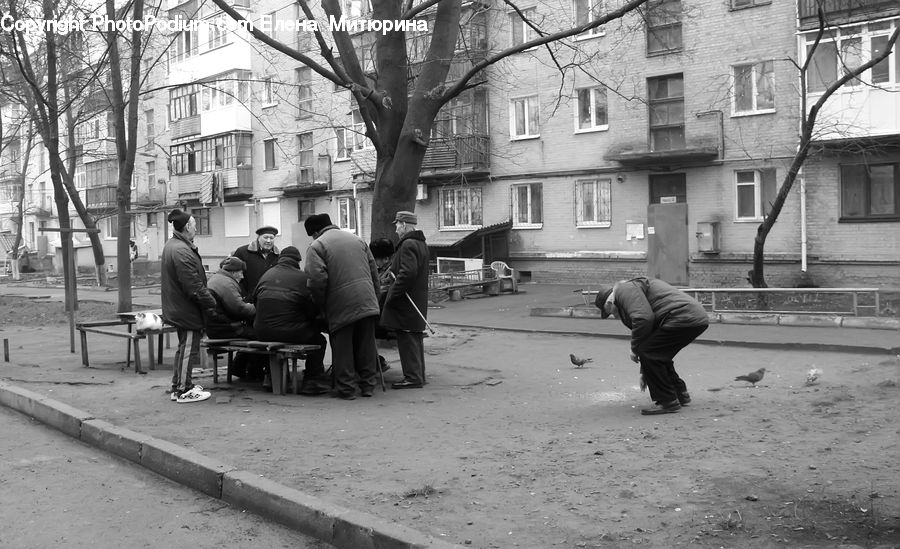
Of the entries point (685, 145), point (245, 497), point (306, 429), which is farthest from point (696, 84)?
point (245, 497)

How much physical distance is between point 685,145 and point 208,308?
63.8ft

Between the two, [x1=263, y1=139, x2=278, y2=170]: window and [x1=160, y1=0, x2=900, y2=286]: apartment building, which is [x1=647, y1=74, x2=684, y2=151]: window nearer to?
[x1=160, y1=0, x2=900, y2=286]: apartment building

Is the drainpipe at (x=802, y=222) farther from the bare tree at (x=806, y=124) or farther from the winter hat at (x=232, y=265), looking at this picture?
the winter hat at (x=232, y=265)

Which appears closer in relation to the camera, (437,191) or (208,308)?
(208,308)

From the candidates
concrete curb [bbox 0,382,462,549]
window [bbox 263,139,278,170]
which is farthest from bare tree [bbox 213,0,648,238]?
window [bbox 263,139,278,170]

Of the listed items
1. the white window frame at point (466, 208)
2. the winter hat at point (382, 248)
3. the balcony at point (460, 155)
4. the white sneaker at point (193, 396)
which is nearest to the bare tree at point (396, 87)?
the winter hat at point (382, 248)

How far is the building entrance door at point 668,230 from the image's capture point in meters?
24.9

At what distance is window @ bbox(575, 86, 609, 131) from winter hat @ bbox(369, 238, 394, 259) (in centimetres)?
1812

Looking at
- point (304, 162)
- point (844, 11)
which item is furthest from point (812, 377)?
point (304, 162)

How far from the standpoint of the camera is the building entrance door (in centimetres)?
2491

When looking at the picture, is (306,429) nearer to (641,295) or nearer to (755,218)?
(641,295)

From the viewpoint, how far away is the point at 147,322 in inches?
423

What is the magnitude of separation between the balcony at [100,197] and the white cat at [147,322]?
42935mm

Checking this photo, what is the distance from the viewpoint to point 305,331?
936 centimetres
